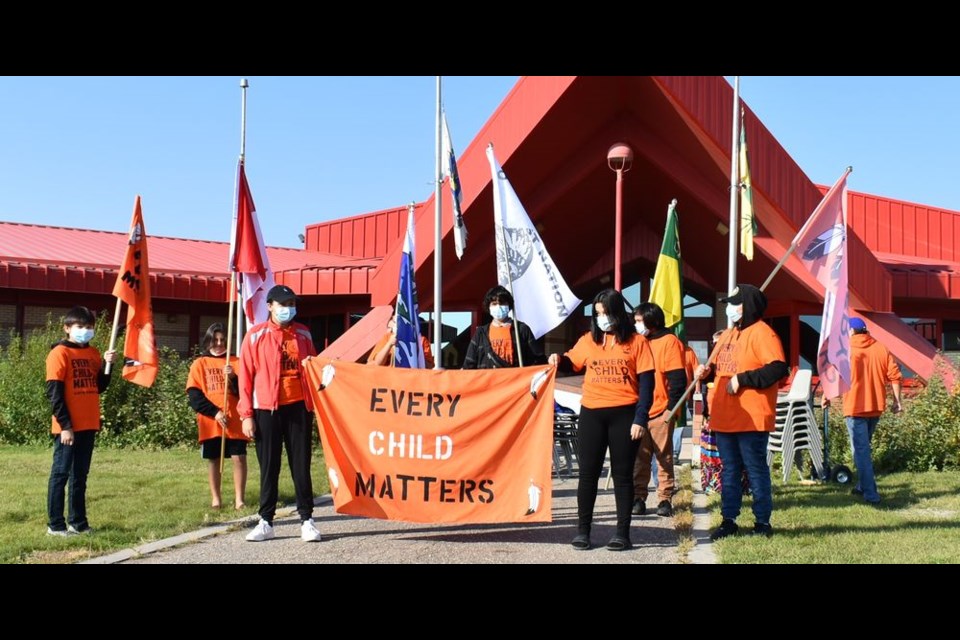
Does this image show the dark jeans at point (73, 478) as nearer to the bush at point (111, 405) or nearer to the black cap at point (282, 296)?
the black cap at point (282, 296)

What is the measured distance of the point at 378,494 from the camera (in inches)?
278

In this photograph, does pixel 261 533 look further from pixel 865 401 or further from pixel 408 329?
pixel 865 401

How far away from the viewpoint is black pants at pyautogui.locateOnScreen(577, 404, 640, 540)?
6676mm

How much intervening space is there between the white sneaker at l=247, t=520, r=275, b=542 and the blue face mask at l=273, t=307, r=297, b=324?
1576mm

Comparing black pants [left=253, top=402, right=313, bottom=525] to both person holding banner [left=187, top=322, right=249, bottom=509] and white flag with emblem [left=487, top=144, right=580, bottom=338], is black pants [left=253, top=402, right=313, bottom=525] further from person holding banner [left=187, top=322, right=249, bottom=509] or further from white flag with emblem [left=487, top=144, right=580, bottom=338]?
white flag with emblem [left=487, top=144, right=580, bottom=338]

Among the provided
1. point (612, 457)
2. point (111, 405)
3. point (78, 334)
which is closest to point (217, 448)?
point (78, 334)

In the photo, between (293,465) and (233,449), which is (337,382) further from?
→ (233,449)

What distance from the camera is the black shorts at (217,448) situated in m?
8.47

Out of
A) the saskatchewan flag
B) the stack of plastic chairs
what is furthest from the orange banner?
the saskatchewan flag

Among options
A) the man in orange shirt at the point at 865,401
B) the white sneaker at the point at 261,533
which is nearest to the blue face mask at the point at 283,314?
the white sneaker at the point at 261,533

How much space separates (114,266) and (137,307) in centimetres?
1403

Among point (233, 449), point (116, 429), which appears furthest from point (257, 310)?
point (116, 429)

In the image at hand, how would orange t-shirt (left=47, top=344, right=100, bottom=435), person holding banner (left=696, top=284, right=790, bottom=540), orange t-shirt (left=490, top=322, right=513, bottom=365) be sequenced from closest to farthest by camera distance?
person holding banner (left=696, top=284, right=790, bottom=540) < orange t-shirt (left=47, top=344, right=100, bottom=435) < orange t-shirt (left=490, top=322, right=513, bottom=365)

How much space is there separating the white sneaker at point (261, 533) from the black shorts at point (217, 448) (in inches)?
62.5
